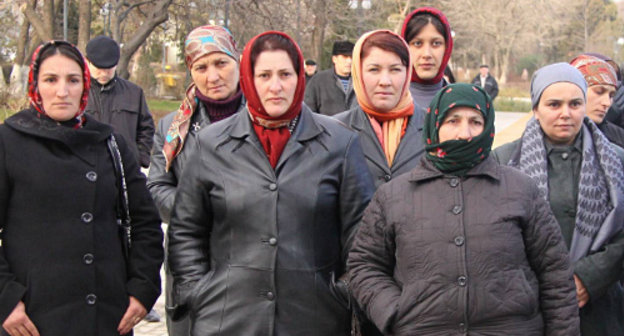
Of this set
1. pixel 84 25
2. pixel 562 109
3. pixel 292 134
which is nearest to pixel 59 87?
pixel 292 134

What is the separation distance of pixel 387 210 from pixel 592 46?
58.7 metres

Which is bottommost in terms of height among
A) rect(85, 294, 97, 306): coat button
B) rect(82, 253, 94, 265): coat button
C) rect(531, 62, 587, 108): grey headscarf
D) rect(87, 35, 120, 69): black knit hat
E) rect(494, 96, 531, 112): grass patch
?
rect(494, 96, 531, 112): grass patch

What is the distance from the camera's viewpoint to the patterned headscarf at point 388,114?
3838 millimetres

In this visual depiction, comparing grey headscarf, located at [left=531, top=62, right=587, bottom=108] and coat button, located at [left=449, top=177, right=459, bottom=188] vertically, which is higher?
grey headscarf, located at [left=531, top=62, right=587, bottom=108]

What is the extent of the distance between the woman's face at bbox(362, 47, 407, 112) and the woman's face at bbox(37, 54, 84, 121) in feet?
4.41

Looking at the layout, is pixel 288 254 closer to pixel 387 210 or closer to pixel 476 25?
pixel 387 210

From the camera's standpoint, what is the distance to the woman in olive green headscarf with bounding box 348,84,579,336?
301 cm

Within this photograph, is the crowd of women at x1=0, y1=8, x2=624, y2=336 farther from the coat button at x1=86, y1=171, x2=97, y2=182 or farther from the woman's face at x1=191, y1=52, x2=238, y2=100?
the woman's face at x1=191, y1=52, x2=238, y2=100

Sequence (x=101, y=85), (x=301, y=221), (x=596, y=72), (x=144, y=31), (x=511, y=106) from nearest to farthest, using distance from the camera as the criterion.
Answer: (x=301, y=221) < (x=596, y=72) < (x=101, y=85) < (x=144, y=31) < (x=511, y=106)

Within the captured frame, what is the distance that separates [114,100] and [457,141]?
14.1ft

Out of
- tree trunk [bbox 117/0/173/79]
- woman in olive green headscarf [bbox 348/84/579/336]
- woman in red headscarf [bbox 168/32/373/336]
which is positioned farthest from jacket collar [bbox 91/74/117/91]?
tree trunk [bbox 117/0/173/79]

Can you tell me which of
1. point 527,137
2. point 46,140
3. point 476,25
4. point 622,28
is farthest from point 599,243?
point 622,28

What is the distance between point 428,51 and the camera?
15.0 ft

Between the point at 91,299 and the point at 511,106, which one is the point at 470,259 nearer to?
the point at 91,299
